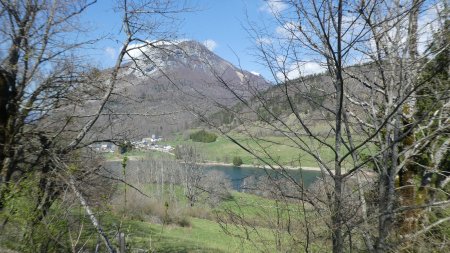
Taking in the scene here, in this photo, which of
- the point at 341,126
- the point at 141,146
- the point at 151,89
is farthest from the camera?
the point at 141,146

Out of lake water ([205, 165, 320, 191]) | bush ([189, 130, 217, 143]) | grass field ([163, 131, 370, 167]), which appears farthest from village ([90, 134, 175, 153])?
grass field ([163, 131, 370, 167])

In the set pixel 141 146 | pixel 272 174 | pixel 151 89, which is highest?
pixel 151 89

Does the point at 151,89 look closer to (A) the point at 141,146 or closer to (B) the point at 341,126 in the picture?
(A) the point at 141,146

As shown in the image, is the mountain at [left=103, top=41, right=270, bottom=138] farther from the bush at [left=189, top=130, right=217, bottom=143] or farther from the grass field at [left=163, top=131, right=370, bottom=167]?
the grass field at [left=163, top=131, right=370, bottom=167]

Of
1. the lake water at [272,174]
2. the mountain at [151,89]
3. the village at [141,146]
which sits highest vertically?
the mountain at [151,89]

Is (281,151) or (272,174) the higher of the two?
(281,151)

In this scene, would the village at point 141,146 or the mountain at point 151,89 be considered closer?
the mountain at point 151,89

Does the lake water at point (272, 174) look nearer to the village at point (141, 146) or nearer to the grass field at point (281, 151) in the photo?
the grass field at point (281, 151)

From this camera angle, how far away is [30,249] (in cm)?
388

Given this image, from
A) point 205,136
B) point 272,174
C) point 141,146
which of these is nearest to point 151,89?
point 141,146

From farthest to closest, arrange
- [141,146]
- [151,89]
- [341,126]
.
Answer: [141,146] → [151,89] → [341,126]

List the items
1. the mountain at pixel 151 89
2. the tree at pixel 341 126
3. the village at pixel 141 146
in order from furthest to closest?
1. the village at pixel 141 146
2. the mountain at pixel 151 89
3. the tree at pixel 341 126

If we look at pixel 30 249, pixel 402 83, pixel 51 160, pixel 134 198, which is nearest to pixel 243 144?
pixel 402 83

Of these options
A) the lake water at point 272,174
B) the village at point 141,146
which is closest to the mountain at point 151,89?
the village at point 141,146
